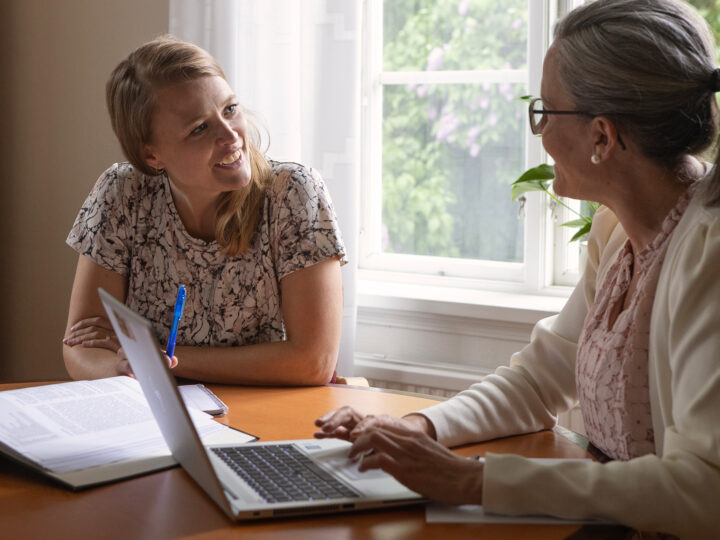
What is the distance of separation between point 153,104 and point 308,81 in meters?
0.59

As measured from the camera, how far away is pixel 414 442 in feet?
3.61

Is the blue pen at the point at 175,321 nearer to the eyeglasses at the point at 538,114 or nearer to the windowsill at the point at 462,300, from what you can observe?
the eyeglasses at the point at 538,114

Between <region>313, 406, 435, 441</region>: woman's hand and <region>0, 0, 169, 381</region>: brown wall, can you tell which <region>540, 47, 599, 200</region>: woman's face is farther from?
<region>0, 0, 169, 381</region>: brown wall

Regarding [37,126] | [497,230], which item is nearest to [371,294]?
[497,230]

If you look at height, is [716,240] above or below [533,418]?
above

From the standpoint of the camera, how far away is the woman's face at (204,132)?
1907mm

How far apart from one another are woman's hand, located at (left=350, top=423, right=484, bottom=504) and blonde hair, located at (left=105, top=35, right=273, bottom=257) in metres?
0.92

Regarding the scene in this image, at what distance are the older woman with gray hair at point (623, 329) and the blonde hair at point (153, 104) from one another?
28.4 inches

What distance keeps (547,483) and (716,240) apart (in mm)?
364

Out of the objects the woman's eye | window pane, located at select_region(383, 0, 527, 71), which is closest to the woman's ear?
the woman's eye

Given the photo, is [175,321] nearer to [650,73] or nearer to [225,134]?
[225,134]

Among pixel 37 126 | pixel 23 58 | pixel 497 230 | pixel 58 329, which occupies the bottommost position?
pixel 58 329

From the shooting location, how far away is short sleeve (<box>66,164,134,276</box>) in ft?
6.61

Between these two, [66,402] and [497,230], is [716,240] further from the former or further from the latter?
[497,230]
